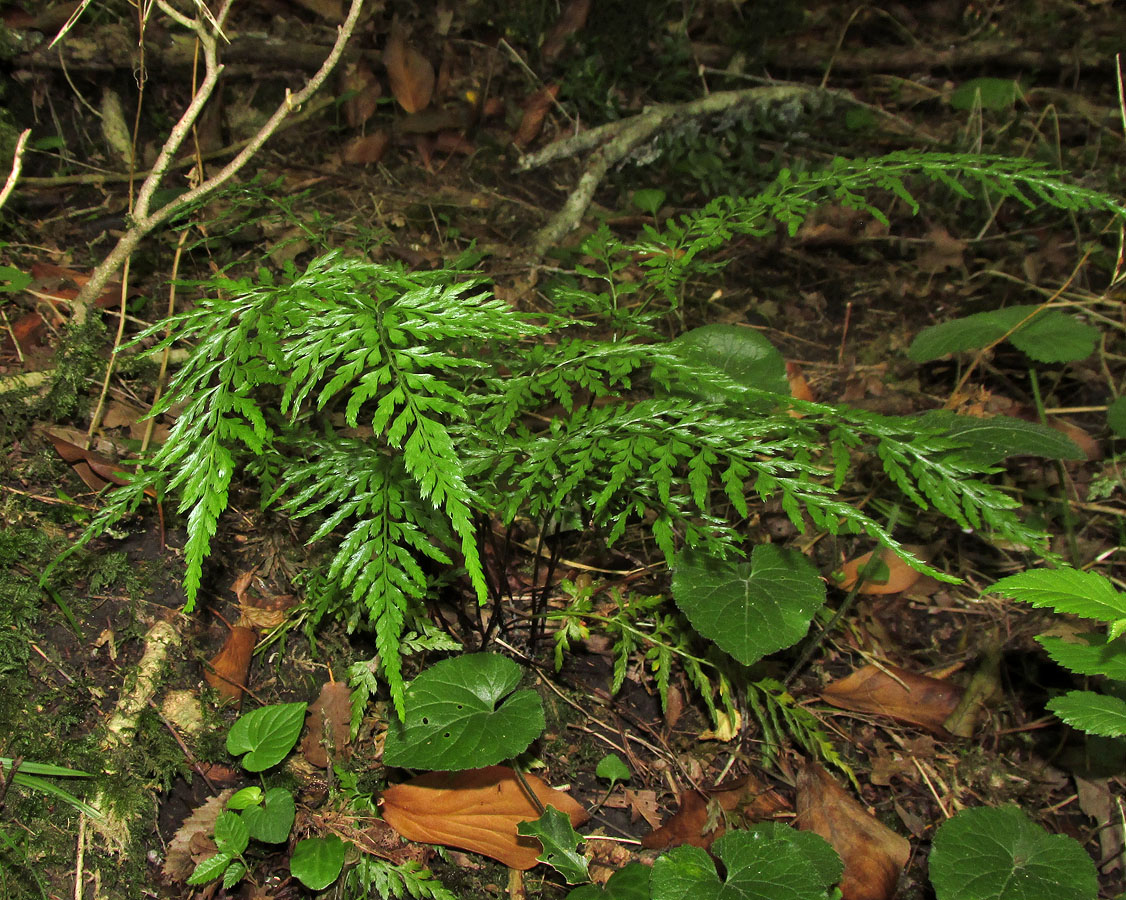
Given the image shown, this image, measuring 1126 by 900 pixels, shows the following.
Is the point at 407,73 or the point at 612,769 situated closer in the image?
the point at 612,769

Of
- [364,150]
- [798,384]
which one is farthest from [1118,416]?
[364,150]

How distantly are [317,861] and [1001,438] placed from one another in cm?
235

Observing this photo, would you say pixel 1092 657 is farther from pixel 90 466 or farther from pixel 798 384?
pixel 90 466

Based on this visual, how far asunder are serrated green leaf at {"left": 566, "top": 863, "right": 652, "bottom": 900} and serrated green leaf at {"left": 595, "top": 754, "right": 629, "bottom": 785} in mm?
371

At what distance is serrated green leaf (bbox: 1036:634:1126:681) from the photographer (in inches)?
75.1

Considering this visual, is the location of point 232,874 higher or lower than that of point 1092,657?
lower

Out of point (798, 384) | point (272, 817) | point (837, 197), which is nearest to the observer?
point (272, 817)

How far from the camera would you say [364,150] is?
389 cm

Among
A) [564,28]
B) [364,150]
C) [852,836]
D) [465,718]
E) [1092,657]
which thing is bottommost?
[852,836]

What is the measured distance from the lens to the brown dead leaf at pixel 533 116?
4.26 metres

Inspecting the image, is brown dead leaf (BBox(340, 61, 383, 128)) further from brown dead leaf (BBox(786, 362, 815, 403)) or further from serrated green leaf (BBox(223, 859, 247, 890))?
serrated green leaf (BBox(223, 859, 247, 890))

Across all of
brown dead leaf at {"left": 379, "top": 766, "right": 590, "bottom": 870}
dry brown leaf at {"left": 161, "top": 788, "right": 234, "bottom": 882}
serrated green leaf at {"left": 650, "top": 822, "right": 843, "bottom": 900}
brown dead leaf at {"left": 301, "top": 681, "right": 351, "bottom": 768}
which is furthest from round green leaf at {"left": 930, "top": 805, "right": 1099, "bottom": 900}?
dry brown leaf at {"left": 161, "top": 788, "right": 234, "bottom": 882}

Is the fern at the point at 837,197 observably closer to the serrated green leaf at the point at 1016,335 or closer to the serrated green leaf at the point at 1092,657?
the serrated green leaf at the point at 1016,335

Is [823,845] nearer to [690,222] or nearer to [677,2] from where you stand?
[690,222]
